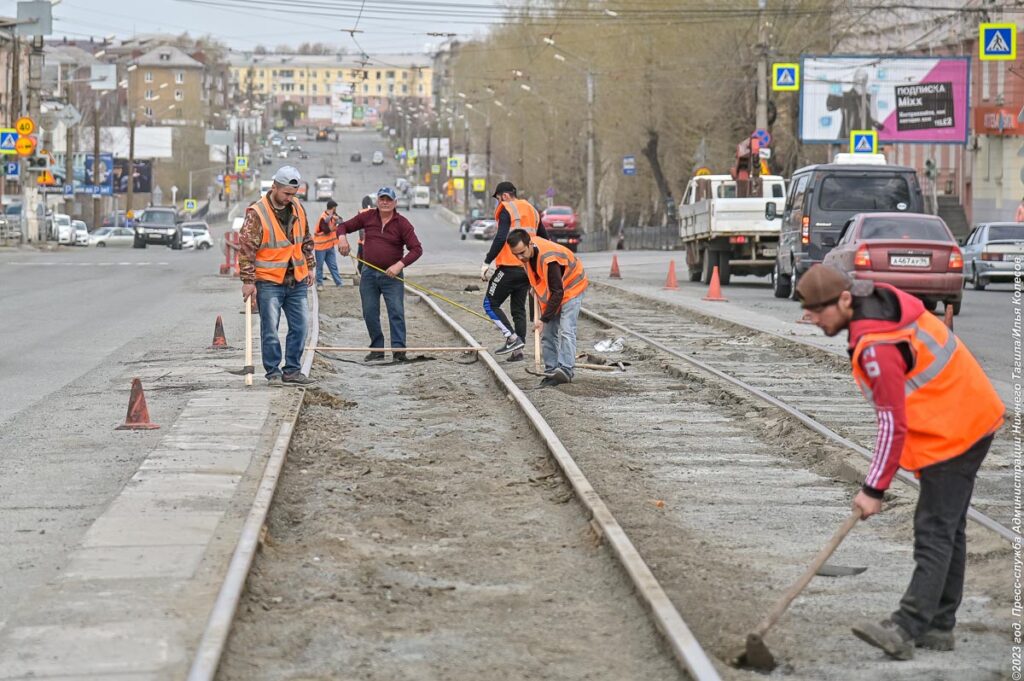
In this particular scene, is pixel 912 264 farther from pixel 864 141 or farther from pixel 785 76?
pixel 864 141

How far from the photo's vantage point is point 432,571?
777cm

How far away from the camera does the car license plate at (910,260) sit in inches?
932

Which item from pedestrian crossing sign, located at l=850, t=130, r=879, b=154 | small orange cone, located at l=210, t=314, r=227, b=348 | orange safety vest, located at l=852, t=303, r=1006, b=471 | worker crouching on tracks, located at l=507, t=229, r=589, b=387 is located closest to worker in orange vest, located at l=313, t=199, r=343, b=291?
small orange cone, located at l=210, t=314, r=227, b=348

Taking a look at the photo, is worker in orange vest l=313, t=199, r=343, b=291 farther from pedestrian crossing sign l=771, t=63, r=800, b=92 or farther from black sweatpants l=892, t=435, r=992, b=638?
black sweatpants l=892, t=435, r=992, b=638

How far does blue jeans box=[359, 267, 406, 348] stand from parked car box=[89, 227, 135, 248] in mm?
53727

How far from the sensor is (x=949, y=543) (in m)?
6.27

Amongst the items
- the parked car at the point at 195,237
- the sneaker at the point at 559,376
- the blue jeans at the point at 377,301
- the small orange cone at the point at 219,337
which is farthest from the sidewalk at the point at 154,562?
the parked car at the point at 195,237

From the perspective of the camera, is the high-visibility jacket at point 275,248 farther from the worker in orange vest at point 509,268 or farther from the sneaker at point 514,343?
the sneaker at point 514,343

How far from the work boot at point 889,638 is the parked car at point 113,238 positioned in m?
65.3

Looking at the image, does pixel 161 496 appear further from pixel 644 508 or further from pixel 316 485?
pixel 644 508

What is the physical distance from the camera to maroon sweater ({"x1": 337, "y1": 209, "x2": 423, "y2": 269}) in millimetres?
16844

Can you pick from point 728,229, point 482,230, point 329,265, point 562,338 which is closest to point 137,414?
point 562,338

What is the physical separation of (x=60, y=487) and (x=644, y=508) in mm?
3355

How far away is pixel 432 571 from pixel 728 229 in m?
26.6
